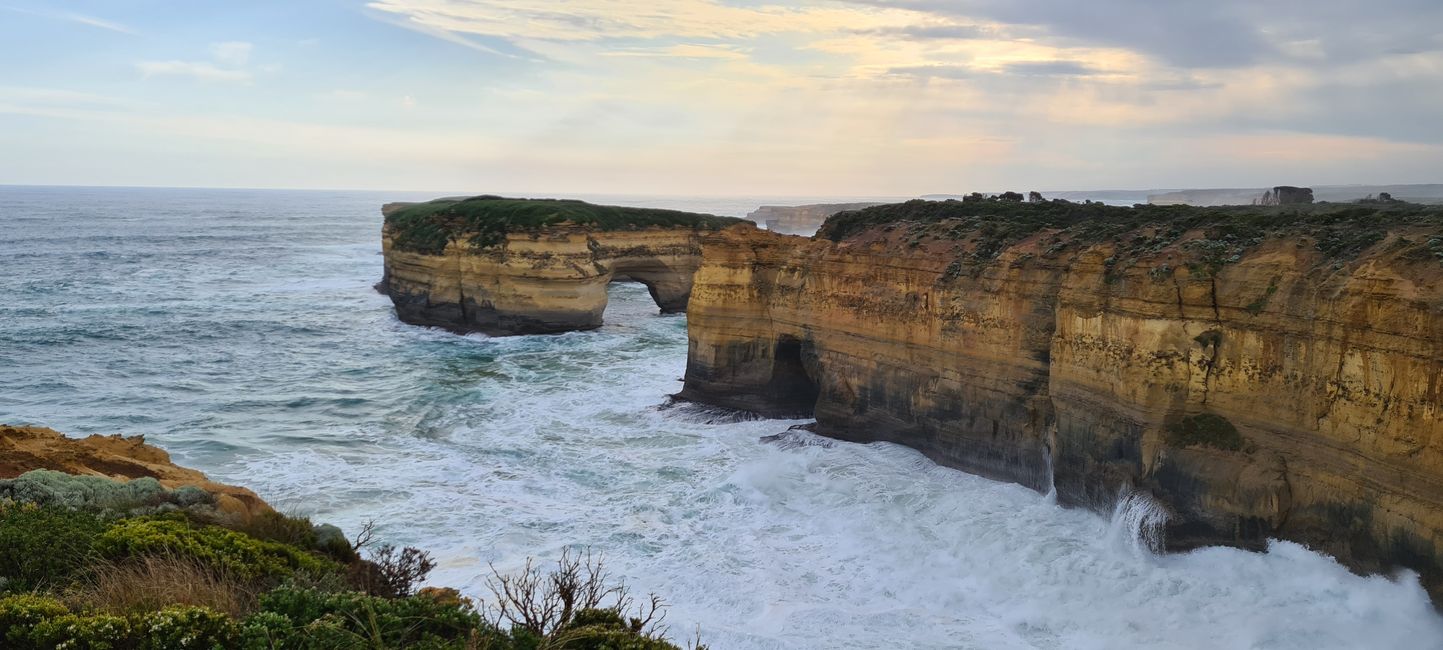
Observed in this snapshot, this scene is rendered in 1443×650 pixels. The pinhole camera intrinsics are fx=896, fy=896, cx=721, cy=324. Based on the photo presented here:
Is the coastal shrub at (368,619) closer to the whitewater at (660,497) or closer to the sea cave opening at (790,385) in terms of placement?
the whitewater at (660,497)

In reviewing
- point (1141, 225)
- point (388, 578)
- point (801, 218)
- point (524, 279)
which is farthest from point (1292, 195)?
point (801, 218)

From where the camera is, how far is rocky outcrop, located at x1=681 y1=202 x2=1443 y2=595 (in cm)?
1105

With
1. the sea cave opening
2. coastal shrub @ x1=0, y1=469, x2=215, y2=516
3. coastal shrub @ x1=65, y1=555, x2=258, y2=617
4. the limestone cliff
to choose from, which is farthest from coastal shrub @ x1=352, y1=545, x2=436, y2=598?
the limestone cliff

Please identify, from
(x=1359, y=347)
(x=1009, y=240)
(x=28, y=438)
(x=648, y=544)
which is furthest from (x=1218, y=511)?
(x=28, y=438)

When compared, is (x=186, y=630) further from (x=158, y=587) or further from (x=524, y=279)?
(x=524, y=279)

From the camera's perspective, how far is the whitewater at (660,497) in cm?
1174

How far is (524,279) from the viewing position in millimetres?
38219

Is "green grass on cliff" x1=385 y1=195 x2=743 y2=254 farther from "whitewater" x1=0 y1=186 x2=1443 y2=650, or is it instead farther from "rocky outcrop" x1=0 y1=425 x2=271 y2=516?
"rocky outcrop" x1=0 y1=425 x2=271 y2=516

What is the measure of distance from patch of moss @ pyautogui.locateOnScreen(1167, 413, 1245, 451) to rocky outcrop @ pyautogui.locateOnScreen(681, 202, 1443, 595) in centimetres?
3

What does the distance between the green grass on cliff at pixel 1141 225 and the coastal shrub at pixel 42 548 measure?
571 inches

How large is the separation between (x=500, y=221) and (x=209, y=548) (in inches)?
1251

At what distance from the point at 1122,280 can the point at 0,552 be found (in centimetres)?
1487

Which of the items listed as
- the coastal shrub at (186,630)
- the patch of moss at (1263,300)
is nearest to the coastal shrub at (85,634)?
the coastal shrub at (186,630)

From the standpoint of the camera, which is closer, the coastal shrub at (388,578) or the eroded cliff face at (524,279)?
the coastal shrub at (388,578)
